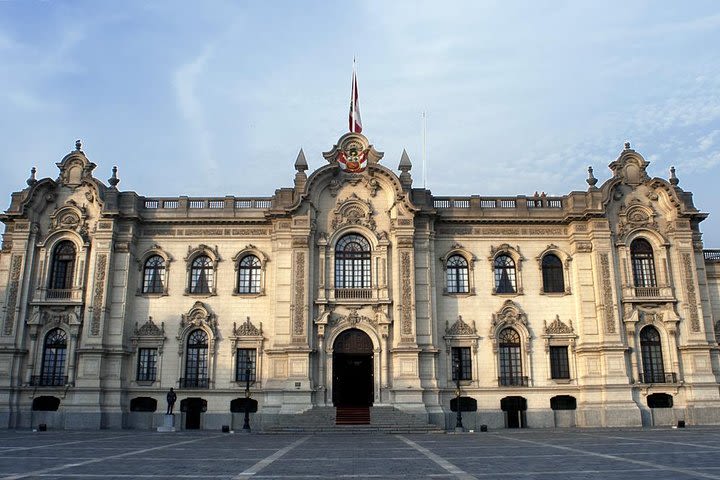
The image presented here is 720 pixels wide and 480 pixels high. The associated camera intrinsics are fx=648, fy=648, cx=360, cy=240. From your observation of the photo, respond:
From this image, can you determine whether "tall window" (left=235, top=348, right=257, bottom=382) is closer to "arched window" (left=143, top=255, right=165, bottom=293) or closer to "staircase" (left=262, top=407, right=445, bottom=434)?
"staircase" (left=262, top=407, right=445, bottom=434)

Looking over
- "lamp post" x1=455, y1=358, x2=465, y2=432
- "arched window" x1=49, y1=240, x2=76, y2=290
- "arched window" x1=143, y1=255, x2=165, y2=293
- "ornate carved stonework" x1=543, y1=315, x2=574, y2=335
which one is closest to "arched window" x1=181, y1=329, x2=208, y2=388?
"arched window" x1=143, y1=255, x2=165, y2=293

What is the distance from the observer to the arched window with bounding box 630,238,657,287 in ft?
120

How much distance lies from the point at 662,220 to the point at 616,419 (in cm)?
1170

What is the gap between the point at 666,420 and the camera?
3412 centimetres

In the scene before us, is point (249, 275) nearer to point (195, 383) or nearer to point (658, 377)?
point (195, 383)

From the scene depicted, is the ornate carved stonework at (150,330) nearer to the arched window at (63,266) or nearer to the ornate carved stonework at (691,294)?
the arched window at (63,266)

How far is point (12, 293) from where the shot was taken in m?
35.4

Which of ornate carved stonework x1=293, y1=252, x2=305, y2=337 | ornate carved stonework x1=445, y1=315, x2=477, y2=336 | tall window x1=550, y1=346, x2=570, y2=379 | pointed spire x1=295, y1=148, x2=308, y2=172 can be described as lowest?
tall window x1=550, y1=346, x2=570, y2=379

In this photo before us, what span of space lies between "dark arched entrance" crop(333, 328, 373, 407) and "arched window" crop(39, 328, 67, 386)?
14595 millimetres

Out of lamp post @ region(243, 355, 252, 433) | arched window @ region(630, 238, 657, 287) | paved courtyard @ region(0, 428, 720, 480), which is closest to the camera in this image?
paved courtyard @ region(0, 428, 720, 480)

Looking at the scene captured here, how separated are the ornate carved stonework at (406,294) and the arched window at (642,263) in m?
12.8

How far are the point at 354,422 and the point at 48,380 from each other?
16631 mm

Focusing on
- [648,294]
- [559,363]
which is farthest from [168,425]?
[648,294]

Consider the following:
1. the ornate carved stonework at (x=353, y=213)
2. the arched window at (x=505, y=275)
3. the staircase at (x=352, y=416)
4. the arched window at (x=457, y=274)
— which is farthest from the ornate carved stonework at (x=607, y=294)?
the staircase at (x=352, y=416)
